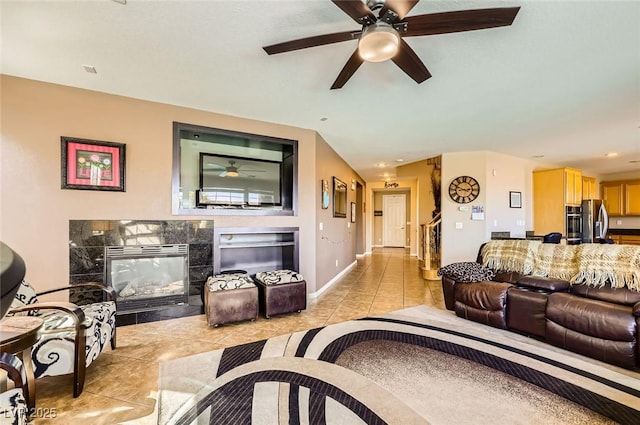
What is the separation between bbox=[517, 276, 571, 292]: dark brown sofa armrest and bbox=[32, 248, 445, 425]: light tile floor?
1205 millimetres

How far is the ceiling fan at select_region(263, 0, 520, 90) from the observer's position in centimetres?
158

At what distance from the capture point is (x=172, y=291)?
3.43m

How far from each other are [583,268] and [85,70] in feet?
16.8

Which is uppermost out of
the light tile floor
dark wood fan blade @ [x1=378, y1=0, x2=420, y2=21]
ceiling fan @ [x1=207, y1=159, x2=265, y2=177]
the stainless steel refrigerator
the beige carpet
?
dark wood fan blade @ [x1=378, y1=0, x2=420, y2=21]

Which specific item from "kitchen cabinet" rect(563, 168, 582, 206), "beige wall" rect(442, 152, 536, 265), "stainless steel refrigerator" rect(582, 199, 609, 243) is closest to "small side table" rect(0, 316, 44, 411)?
"beige wall" rect(442, 152, 536, 265)

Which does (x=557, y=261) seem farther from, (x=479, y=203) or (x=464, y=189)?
(x=464, y=189)

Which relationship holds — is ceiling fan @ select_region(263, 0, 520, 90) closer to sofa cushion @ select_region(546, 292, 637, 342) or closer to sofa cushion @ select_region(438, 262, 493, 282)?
sofa cushion @ select_region(546, 292, 637, 342)

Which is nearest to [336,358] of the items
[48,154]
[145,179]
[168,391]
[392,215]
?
[168,391]

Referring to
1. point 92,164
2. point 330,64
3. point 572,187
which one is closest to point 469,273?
point 330,64

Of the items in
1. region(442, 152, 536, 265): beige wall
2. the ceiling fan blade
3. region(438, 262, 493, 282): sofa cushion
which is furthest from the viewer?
region(442, 152, 536, 265): beige wall

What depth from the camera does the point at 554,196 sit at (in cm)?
605

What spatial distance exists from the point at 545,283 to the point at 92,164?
4972mm

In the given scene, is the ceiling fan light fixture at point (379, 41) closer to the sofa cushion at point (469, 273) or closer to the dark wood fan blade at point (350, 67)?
the dark wood fan blade at point (350, 67)

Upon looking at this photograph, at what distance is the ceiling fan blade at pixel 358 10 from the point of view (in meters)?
1.54
